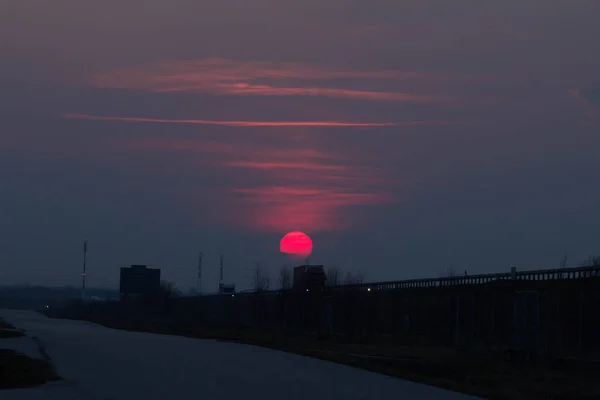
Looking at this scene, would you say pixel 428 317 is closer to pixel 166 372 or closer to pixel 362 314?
pixel 362 314

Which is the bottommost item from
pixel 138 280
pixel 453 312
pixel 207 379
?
pixel 207 379

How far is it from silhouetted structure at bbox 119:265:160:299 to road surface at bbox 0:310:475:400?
75810 millimetres

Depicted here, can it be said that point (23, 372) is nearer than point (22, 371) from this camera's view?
Yes

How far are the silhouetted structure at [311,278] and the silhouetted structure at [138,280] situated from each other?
46.1 meters

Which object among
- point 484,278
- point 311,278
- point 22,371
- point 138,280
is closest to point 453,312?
point 484,278

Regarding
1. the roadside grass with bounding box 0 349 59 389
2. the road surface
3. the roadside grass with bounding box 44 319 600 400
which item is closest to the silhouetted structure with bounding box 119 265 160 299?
the roadside grass with bounding box 44 319 600 400

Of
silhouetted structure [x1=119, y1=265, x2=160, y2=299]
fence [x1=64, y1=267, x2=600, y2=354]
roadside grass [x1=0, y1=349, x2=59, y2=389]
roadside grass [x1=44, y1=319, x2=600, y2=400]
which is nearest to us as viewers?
roadside grass [x1=0, y1=349, x2=59, y2=389]

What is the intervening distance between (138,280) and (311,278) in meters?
49.1

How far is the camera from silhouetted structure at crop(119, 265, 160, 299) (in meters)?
112

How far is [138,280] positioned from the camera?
367 ft

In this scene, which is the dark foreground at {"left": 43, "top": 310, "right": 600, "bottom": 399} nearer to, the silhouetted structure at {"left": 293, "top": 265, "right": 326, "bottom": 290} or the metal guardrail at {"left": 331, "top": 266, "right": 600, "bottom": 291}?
the metal guardrail at {"left": 331, "top": 266, "right": 600, "bottom": 291}

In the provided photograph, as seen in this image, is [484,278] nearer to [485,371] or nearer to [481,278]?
[481,278]

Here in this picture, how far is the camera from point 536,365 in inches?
1175

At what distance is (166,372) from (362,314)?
31976 mm
